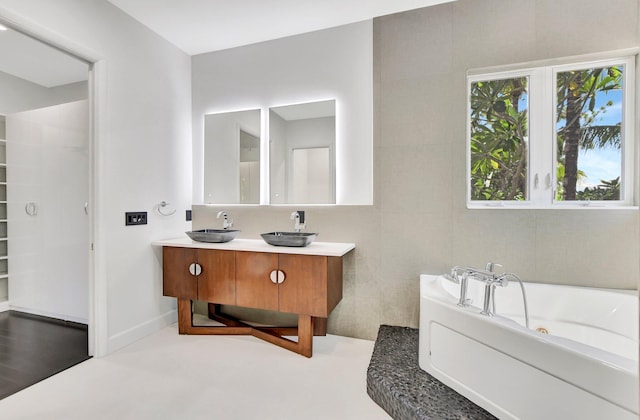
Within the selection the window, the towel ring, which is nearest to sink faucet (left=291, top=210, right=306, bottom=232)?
the towel ring

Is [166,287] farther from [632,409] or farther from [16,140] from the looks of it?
[632,409]

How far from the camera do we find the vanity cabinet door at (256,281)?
2227 millimetres

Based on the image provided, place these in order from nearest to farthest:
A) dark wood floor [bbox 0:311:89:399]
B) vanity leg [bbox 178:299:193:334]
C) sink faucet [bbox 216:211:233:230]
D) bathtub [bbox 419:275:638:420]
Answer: bathtub [bbox 419:275:638:420] < dark wood floor [bbox 0:311:89:399] < vanity leg [bbox 178:299:193:334] < sink faucet [bbox 216:211:233:230]

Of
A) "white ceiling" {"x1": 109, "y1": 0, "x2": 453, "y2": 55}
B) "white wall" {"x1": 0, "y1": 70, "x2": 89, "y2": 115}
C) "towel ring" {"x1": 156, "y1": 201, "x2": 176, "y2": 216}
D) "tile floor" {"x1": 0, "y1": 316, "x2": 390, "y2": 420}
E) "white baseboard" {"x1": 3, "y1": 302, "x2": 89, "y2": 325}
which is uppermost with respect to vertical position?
"white ceiling" {"x1": 109, "y1": 0, "x2": 453, "y2": 55}

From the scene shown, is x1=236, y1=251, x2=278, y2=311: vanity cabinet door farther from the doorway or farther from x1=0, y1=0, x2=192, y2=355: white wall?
the doorway

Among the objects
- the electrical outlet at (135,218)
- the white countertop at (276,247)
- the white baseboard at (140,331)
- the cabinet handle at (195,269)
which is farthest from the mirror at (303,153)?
the white baseboard at (140,331)

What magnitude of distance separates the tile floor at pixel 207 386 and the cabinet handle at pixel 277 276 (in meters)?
0.56

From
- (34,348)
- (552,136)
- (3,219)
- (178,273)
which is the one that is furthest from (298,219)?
(3,219)

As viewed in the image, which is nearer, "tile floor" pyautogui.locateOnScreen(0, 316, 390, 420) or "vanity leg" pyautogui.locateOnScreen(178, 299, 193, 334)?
"tile floor" pyautogui.locateOnScreen(0, 316, 390, 420)

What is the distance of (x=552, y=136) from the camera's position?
7.03ft

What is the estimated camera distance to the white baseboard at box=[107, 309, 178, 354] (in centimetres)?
224

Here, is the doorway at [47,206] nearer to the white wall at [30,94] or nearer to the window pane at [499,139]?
the white wall at [30,94]

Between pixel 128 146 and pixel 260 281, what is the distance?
155cm

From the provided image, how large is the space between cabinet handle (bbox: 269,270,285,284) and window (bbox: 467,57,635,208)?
159 cm
